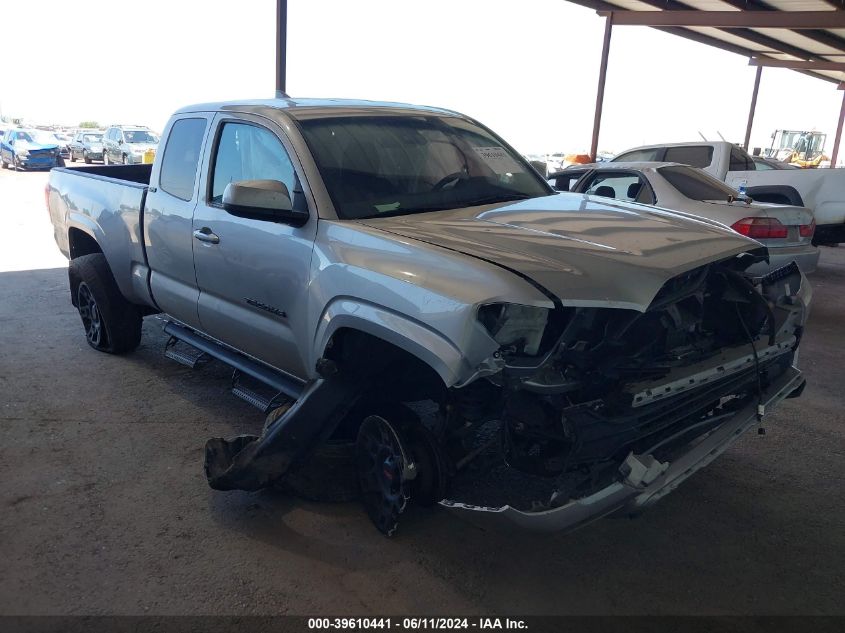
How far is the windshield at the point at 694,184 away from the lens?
749cm

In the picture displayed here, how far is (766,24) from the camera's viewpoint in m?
16.7

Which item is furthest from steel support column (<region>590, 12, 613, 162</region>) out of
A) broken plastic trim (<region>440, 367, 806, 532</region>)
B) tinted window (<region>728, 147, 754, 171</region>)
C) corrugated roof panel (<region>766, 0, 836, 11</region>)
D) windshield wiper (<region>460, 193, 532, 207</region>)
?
broken plastic trim (<region>440, 367, 806, 532</region>)

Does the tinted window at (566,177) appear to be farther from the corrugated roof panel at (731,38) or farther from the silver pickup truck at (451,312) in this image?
the corrugated roof panel at (731,38)

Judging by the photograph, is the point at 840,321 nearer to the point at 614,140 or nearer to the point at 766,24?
the point at 766,24

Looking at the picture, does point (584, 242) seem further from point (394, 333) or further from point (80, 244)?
point (80, 244)

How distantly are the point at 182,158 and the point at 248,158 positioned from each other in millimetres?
791

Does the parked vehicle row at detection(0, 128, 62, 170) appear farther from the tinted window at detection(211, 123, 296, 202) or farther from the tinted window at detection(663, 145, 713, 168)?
the tinted window at detection(211, 123, 296, 202)

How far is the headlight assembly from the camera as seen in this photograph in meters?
2.51

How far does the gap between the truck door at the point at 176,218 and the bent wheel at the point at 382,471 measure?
1637 millimetres

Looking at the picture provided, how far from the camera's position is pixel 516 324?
2.56m

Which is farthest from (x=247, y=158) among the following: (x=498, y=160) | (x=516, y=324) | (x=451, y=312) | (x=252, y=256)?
(x=516, y=324)

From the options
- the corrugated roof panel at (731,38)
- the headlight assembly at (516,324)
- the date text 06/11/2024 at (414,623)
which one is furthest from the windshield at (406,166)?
the corrugated roof panel at (731,38)

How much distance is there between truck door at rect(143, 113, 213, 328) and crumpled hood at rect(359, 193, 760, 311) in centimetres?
152

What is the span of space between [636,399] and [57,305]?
6637mm
